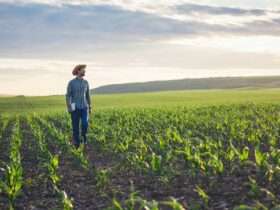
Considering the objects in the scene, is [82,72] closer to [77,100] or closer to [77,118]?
[77,100]

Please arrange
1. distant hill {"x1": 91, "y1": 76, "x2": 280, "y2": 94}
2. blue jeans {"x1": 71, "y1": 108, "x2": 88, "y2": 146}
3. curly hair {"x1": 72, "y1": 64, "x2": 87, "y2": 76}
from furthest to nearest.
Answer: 1. distant hill {"x1": 91, "y1": 76, "x2": 280, "y2": 94}
2. blue jeans {"x1": 71, "y1": 108, "x2": 88, "y2": 146}
3. curly hair {"x1": 72, "y1": 64, "x2": 87, "y2": 76}

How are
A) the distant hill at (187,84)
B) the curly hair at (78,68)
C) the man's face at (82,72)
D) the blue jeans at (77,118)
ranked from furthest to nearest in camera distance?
the distant hill at (187,84)
the blue jeans at (77,118)
the man's face at (82,72)
the curly hair at (78,68)

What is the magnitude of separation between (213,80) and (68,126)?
6445 inches

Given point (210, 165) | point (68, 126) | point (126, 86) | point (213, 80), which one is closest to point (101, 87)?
point (126, 86)

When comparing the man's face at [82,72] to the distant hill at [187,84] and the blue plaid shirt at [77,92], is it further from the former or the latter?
the distant hill at [187,84]

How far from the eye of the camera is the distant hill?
171 metres

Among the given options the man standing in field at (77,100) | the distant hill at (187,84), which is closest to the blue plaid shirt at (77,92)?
the man standing in field at (77,100)

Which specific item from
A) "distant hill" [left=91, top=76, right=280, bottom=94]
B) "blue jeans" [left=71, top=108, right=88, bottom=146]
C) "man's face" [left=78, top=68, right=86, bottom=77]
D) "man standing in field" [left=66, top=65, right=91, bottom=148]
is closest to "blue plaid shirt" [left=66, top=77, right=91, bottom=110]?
"man standing in field" [left=66, top=65, right=91, bottom=148]

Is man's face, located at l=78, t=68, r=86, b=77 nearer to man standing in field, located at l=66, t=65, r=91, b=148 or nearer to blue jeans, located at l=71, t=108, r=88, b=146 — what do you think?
man standing in field, located at l=66, t=65, r=91, b=148

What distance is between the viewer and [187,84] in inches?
7175

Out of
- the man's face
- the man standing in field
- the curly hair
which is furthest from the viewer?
the man standing in field

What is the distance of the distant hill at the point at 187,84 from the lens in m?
171

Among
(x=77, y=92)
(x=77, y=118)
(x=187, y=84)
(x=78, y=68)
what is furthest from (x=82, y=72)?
(x=187, y=84)

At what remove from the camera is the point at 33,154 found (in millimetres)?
15109
